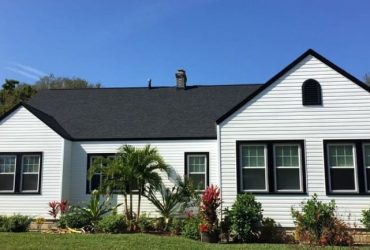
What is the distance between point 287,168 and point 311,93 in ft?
9.75

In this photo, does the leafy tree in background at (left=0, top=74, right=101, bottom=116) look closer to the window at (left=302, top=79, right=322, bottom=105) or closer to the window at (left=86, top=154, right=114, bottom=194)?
the window at (left=86, top=154, right=114, bottom=194)

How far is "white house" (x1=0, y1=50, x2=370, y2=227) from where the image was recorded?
1464 cm

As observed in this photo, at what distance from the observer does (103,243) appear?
11969 mm

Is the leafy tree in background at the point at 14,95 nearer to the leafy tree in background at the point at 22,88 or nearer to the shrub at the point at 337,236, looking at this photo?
the leafy tree in background at the point at 22,88

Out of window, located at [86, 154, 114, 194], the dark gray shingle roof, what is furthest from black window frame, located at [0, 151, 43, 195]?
window, located at [86, 154, 114, 194]

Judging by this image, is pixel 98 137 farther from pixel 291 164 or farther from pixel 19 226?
pixel 291 164

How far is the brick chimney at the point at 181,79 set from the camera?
22.8 m

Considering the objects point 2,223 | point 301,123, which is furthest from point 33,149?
point 301,123

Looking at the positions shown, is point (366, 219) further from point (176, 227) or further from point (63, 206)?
point (63, 206)

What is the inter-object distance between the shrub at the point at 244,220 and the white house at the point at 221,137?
1.27m

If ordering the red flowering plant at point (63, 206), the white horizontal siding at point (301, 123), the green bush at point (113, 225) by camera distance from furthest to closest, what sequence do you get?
the red flowering plant at point (63, 206) < the green bush at point (113, 225) < the white horizontal siding at point (301, 123)

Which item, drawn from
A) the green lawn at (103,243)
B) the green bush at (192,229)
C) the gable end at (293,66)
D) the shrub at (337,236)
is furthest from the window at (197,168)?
the shrub at (337,236)

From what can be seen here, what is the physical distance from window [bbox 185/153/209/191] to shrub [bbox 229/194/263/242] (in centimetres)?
421

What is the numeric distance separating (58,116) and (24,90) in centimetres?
2595
